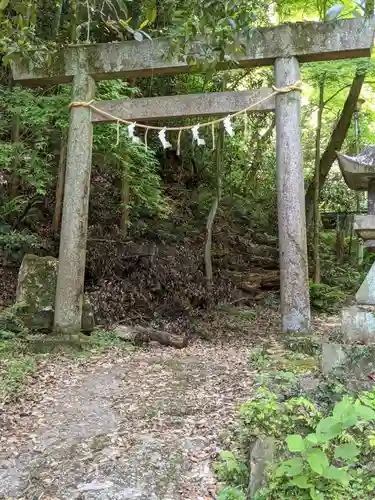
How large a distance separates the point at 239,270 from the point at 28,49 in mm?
7890

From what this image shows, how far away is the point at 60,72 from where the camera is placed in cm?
622

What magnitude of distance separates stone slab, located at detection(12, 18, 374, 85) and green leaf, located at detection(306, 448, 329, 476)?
4.37 meters

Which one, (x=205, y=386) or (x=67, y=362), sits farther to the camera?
(x=67, y=362)

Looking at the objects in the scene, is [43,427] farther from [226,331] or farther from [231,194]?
[231,194]

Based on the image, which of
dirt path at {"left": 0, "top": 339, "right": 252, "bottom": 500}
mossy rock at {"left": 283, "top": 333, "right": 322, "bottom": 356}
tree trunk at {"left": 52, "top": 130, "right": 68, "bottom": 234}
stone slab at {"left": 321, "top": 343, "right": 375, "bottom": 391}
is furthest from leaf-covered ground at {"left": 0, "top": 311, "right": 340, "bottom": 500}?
tree trunk at {"left": 52, "top": 130, "right": 68, "bottom": 234}

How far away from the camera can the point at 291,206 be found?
18.8ft

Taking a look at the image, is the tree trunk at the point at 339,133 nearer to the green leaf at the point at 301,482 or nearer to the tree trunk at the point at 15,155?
the tree trunk at the point at 15,155

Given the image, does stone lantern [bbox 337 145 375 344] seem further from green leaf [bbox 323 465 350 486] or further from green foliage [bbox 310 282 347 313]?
green foliage [bbox 310 282 347 313]

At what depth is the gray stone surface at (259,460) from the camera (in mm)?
2398

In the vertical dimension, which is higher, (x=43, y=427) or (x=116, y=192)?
(x=116, y=192)

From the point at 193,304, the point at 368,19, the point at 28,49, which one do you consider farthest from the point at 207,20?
the point at 193,304

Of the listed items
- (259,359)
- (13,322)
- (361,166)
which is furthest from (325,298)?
(13,322)

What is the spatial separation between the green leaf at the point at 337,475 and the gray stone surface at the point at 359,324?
220 centimetres

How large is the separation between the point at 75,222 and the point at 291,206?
8.54 feet
